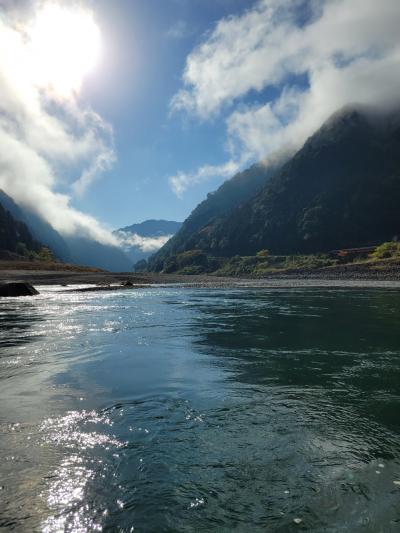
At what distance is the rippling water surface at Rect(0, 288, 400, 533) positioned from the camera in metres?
6.21

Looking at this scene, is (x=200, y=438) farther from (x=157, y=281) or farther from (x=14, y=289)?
(x=157, y=281)

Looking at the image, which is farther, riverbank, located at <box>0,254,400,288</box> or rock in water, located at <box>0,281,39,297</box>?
riverbank, located at <box>0,254,400,288</box>

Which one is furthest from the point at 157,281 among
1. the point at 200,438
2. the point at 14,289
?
the point at 200,438

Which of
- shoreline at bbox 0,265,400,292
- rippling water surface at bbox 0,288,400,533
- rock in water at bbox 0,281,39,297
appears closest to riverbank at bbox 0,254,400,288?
shoreline at bbox 0,265,400,292

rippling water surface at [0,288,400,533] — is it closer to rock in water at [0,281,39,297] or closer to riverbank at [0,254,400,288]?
rock in water at [0,281,39,297]

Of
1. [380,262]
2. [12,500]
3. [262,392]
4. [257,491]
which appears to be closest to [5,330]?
[262,392]

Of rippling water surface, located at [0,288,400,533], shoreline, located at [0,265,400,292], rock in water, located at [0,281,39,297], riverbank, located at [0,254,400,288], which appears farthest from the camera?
riverbank, located at [0,254,400,288]

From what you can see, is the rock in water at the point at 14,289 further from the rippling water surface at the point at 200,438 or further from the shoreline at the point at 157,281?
the rippling water surface at the point at 200,438

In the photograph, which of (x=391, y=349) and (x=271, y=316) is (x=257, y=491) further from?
(x=271, y=316)

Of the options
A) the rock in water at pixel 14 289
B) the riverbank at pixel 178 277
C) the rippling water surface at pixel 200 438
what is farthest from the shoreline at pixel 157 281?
the rippling water surface at pixel 200 438

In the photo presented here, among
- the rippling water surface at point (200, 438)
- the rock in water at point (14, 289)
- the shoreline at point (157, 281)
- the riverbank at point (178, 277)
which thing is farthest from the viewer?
the riverbank at point (178, 277)

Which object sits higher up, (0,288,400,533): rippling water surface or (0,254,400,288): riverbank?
(0,254,400,288): riverbank

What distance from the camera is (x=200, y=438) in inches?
347

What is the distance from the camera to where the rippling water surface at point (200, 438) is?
20.4ft
